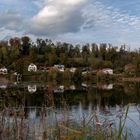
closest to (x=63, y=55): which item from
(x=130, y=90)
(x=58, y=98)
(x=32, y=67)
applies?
(x=32, y=67)

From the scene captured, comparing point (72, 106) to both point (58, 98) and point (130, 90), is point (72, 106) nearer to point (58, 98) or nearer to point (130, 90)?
point (58, 98)

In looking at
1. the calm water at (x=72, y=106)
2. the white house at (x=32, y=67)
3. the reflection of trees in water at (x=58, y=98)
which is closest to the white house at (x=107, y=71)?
the white house at (x=32, y=67)

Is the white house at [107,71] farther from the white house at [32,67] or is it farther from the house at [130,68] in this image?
the white house at [32,67]

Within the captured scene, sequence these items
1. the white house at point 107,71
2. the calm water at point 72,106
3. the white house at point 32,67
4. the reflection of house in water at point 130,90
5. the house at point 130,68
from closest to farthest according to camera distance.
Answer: the calm water at point 72,106 < the reflection of house in water at point 130,90 < the house at point 130,68 < the white house at point 107,71 < the white house at point 32,67

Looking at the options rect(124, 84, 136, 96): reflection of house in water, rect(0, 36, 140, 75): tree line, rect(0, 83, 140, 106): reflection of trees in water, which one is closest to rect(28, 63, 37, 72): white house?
rect(0, 36, 140, 75): tree line

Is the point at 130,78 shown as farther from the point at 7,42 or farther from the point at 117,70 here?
the point at 7,42

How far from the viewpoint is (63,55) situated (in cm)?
12031

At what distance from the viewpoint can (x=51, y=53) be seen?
123438 millimetres

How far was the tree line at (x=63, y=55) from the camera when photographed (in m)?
117

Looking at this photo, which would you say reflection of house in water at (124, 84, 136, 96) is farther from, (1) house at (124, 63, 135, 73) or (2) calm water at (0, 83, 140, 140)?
(1) house at (124, 63, 135, 73)

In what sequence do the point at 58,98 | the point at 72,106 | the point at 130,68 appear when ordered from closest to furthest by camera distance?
the point at 72,106, the point at 58,98, the point at 130,68

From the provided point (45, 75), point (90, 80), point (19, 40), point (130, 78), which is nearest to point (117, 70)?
point (130, 78)

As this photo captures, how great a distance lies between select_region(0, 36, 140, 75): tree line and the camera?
117 metres

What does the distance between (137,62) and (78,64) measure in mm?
20449
